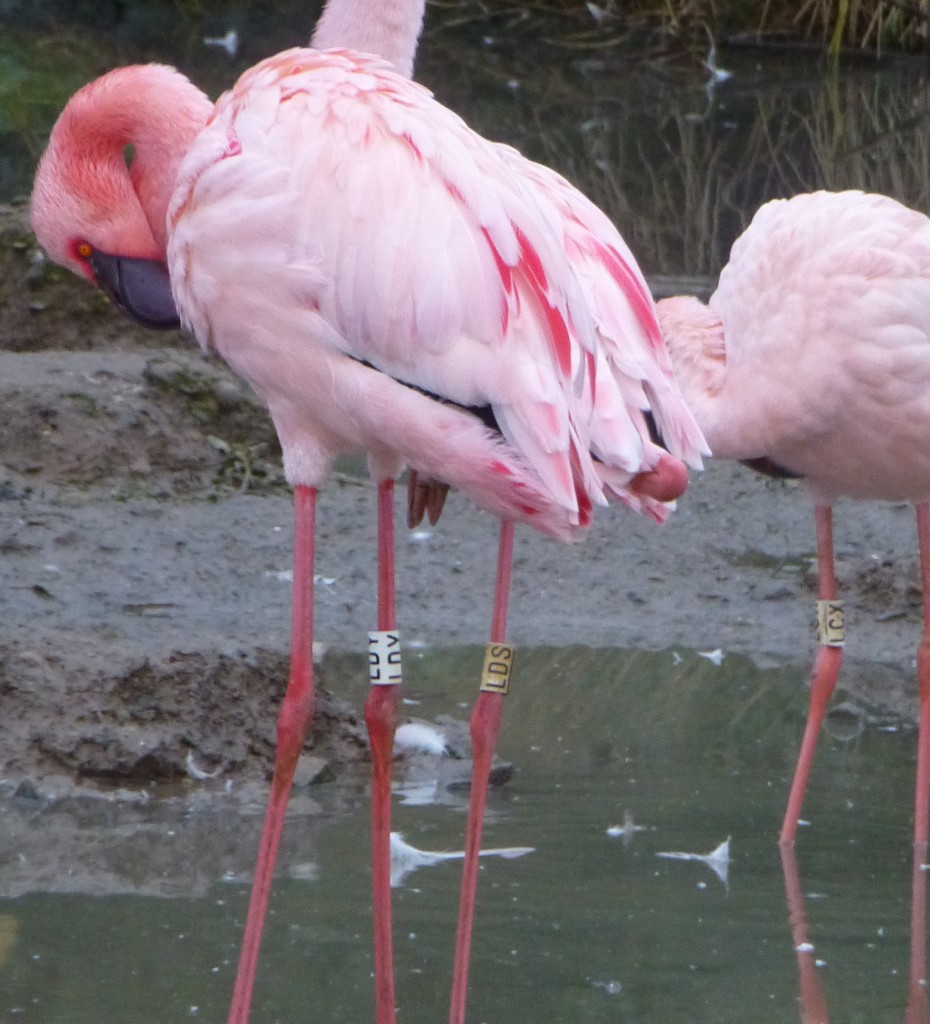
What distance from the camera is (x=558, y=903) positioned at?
334 cm

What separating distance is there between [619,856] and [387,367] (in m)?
1.26

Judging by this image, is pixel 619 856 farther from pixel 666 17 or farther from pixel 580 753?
pixel 666 17

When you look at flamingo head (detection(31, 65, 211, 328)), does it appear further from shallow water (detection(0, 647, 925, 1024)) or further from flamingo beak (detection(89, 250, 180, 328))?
shallow water (detection(0, 647, 925, 1024))

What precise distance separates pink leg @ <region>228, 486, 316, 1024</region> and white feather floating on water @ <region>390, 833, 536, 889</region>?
0.44m

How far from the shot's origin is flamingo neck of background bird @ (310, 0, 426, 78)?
10.7 ft

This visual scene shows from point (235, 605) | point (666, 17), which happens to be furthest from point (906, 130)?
point (235, 605)

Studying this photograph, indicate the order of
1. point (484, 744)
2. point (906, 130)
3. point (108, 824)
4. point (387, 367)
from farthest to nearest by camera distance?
point (906, 130), point (108, 824), point (484, 744), point (387, 367)

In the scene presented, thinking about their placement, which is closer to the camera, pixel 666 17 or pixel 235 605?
pixel 235 605

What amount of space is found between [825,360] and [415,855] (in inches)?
53.0

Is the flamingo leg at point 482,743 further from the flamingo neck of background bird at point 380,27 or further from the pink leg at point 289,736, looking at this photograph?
the flamingo neck of background bird at point 380,27

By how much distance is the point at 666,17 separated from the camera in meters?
14.8

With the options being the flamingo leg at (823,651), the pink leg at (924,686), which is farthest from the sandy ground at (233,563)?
the flamingo leg at (823,651)

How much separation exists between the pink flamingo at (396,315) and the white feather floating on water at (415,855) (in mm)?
381

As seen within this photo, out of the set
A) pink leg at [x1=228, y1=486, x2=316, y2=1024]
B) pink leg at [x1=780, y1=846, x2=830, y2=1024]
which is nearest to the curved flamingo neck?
pink leg at [x1=228, y1=486, x2=316, y2=1024]
